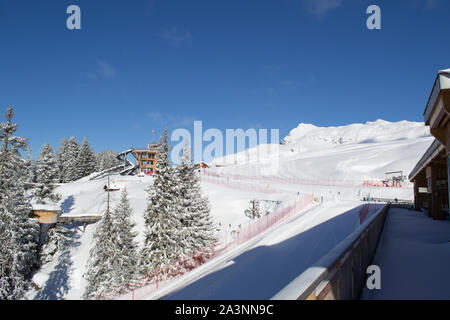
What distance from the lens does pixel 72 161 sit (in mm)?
76625

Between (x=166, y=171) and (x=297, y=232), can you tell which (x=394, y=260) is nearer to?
(x=297, y=232)

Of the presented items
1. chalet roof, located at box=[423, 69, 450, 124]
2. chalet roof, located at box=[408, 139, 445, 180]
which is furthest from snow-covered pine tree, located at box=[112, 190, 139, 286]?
chalet roof, located at box=[423, 69, 450, 124]

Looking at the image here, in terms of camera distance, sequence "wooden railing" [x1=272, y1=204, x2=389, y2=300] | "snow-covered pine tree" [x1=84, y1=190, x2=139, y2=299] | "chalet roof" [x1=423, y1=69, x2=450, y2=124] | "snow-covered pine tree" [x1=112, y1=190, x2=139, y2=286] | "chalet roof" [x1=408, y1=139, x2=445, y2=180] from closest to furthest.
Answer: "wooden railing" [x1=272, y1=204, x2=389, y2=300] → "chalet roof" [x1=423, y1=69, x2=450, y2=124] → "chalet roof" [x1=408, y1=139, x2=445, y2=180] → "snow-covered pine tree" [x1=84, y1=190, x2=139, y2=299] → "snow-covered pine tree" [x1=112, y1=190, x2=139, y2=286]

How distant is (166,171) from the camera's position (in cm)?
2738

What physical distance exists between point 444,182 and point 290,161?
9205cm

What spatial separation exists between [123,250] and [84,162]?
61.8m

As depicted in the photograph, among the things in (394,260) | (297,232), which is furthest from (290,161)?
(394,260)

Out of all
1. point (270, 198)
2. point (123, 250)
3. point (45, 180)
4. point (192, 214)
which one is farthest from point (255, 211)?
point (45, 180)

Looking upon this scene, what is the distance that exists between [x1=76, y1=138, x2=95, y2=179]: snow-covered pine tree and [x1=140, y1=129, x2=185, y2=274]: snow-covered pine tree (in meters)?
59.0

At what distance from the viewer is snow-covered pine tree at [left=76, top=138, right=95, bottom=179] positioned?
76.9 meters

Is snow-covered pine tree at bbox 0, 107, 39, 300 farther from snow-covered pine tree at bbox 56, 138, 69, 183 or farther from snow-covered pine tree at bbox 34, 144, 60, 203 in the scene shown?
snow-covered pine tree at bbox 56, 138, 69, 183

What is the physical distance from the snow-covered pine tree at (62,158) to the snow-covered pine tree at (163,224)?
5852 cm

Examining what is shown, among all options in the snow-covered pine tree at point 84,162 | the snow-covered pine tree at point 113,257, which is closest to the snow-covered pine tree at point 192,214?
the snow-covered pine tree at point 113,257

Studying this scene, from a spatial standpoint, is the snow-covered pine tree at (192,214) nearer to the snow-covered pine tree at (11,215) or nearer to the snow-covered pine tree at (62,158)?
the snow-covered pine tree at (11,215)
